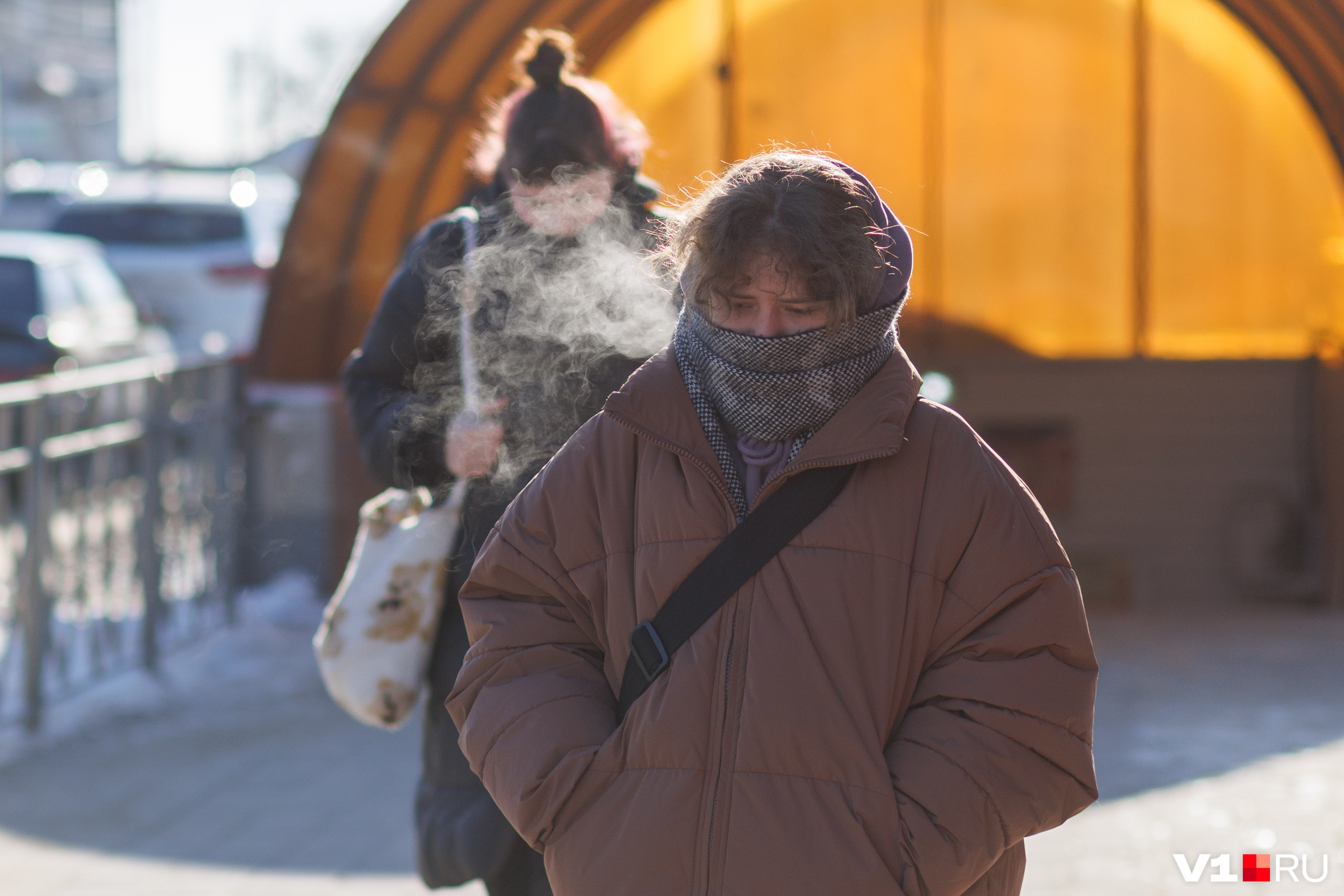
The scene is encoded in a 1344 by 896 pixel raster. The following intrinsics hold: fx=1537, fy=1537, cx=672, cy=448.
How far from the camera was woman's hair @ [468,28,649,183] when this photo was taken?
2955 millimetres

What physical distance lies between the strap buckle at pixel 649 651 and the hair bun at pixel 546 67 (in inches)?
56.9

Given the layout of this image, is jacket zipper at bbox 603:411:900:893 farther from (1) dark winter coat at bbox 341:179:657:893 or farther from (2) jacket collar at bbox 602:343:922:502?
(1) dark winter coat at bbox 341:179:657:893

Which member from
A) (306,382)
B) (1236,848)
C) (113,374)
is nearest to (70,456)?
(113,374)

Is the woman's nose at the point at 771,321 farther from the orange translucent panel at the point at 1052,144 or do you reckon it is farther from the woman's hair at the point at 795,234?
the orange translucent panel at the point at 1052,144

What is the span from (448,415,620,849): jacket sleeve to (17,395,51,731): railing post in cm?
422

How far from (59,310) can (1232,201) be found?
829 centimetres

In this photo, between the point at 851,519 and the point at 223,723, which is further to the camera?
the point at 223,723

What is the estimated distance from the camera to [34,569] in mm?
5906

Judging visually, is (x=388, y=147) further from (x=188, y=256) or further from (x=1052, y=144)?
(x=188, y=256)

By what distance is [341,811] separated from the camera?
16.7 ft

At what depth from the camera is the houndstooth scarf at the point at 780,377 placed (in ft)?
6.57

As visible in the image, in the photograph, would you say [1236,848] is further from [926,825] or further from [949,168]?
[949,168]

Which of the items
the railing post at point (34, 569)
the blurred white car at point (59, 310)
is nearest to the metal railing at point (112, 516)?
the railing post at point (34, 569)

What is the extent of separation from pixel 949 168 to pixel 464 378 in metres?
6.87
